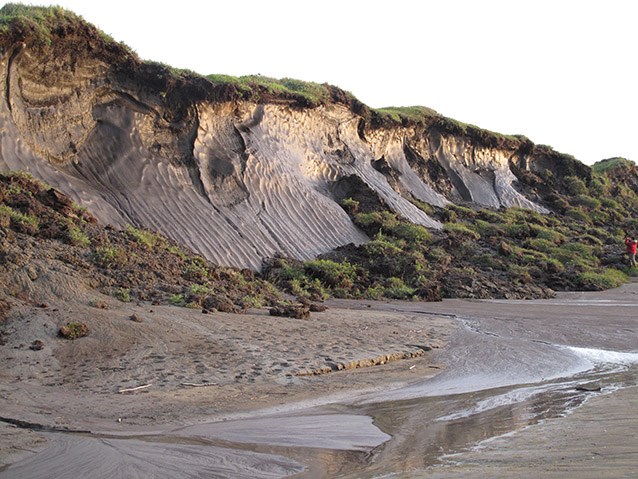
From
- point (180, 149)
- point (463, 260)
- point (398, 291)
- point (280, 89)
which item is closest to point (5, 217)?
point (180, 149)

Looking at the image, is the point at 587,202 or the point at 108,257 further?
the point at 587,202

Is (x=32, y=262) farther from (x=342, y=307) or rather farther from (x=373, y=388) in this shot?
(x=342, y=307)

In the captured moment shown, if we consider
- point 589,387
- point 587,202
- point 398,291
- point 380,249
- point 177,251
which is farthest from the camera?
point 587,202

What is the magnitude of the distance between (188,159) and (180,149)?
0.37 metres

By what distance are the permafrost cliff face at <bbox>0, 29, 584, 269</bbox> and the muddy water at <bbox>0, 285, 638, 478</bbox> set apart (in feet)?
31.6

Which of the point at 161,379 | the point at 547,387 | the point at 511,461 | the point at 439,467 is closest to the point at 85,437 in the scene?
the point at 161,379

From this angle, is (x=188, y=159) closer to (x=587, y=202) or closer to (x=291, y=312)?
(x=291, y=312)

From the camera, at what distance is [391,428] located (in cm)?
625

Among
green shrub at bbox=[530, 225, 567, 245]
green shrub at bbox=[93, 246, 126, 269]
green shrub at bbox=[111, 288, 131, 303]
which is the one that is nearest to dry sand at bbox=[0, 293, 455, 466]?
green shrub at bbox=[111, 288, 131, 303]

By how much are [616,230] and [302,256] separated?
72.1 feet

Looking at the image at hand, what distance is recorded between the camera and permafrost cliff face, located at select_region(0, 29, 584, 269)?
16797 millimetres

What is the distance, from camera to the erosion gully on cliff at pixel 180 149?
16.7 meters

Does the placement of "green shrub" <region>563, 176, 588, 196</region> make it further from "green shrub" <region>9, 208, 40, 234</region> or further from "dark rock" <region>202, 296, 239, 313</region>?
"green shrub" <region>9, 208, 40, 234</region>

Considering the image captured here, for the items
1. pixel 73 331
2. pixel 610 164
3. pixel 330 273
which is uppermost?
pixel 610 164
